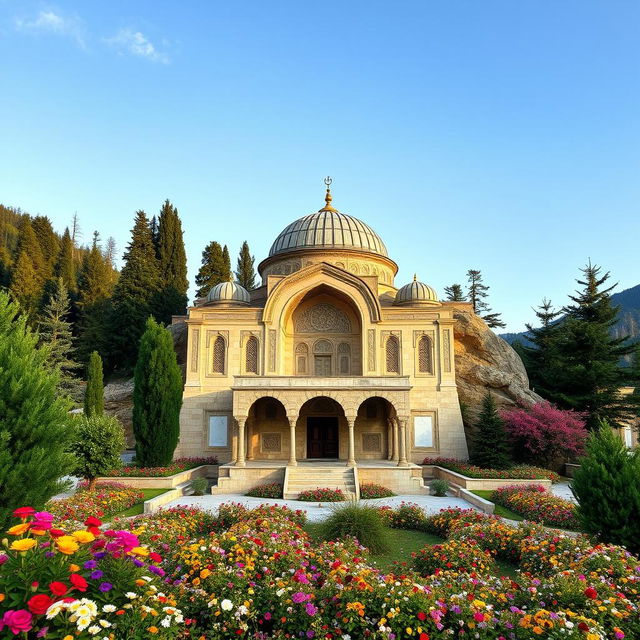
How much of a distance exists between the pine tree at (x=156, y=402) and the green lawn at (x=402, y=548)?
942cm

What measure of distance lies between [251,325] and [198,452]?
641 centimetres

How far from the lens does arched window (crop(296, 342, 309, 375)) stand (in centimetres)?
2553

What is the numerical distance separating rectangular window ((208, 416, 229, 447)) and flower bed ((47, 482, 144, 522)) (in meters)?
6.35

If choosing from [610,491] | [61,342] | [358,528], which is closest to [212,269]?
[61,342]

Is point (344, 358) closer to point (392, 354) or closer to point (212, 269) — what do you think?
point (392, 354)

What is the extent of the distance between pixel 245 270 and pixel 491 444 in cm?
2786

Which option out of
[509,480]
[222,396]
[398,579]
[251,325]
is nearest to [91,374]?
[222,396]

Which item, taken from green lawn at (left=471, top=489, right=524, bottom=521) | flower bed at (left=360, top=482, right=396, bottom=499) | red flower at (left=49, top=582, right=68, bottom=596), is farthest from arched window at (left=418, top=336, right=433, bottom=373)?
red flower at (left=49, top=582, right=68, bottom=596)

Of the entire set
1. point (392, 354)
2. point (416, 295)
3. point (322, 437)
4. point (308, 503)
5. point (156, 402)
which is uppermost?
point (416, 295)

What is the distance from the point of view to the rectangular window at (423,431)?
76.5 ft

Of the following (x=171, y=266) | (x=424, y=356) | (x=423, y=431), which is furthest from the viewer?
(x=171, y=266)

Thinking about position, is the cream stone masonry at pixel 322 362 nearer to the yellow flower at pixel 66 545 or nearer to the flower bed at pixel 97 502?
the flower bed at pixel 97 502

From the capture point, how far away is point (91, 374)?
24000 millimetres

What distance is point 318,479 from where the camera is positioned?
62.0ft
